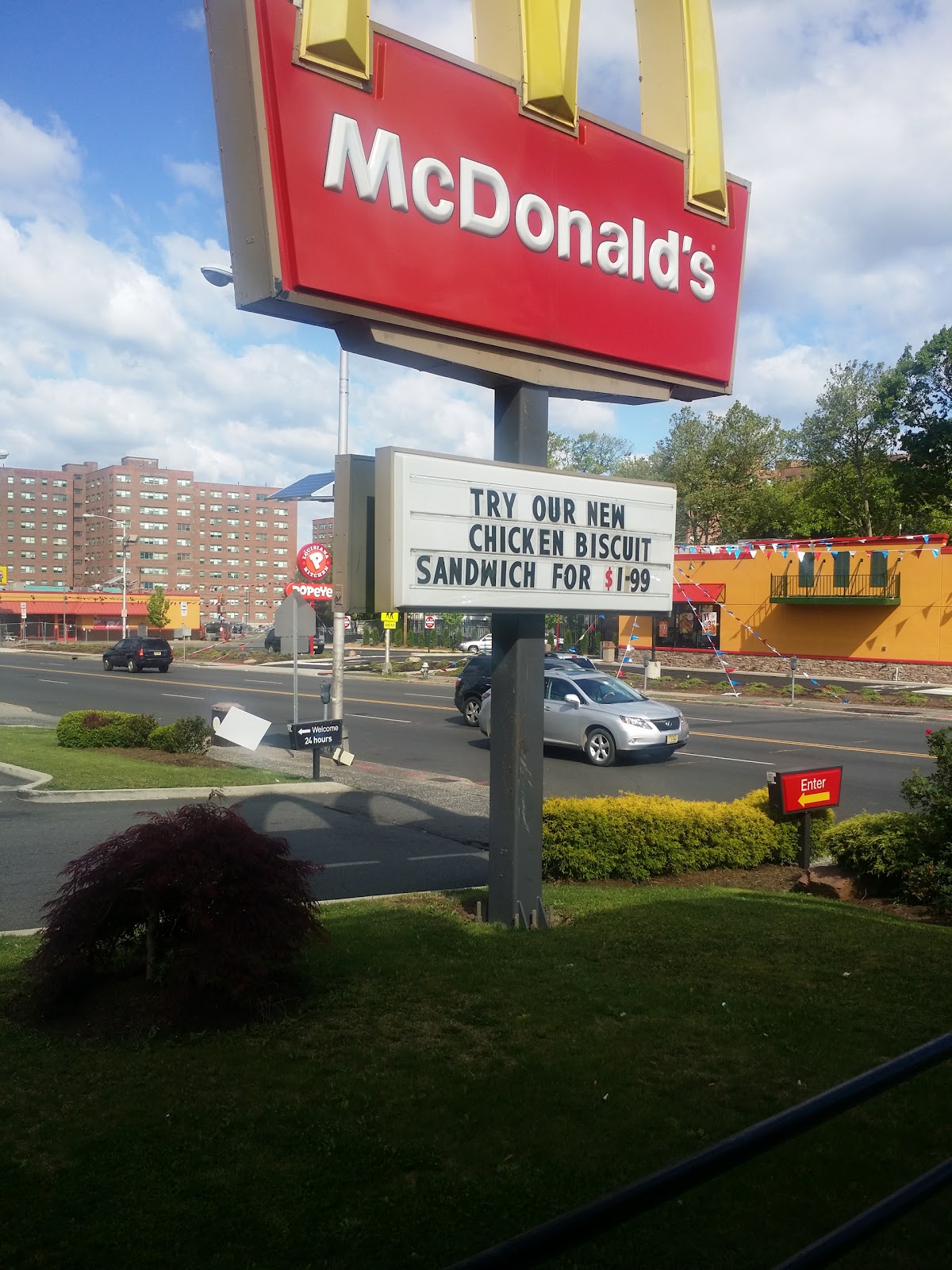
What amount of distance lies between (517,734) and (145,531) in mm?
180086

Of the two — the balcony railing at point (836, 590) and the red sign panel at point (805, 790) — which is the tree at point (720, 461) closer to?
the balcony railing at point (836, 590)

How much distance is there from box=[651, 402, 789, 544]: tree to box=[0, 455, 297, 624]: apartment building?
4453 inches

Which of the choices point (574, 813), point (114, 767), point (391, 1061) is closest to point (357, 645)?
point (114, 767)

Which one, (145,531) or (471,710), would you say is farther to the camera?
(145,531)

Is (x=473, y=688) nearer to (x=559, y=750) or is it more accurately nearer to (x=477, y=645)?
(x=559, y=750)

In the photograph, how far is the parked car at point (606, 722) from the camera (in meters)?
18.6

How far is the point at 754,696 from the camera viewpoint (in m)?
33.9

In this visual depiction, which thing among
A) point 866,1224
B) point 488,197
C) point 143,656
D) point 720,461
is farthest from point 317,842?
point 720,461

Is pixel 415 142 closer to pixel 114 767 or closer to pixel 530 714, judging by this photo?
pixel 530 714

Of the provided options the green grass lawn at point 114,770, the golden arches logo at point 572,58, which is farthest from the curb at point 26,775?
the golden arches logo at point 572,58

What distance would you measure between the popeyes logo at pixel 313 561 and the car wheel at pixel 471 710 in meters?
5.70

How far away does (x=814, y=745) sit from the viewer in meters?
21.6

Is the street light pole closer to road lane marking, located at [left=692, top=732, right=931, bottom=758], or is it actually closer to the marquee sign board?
road lane marking, located at [left=692, top=732, right=931, bottom=758]

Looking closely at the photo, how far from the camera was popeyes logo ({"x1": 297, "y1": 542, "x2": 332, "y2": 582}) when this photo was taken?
91.4 ft
